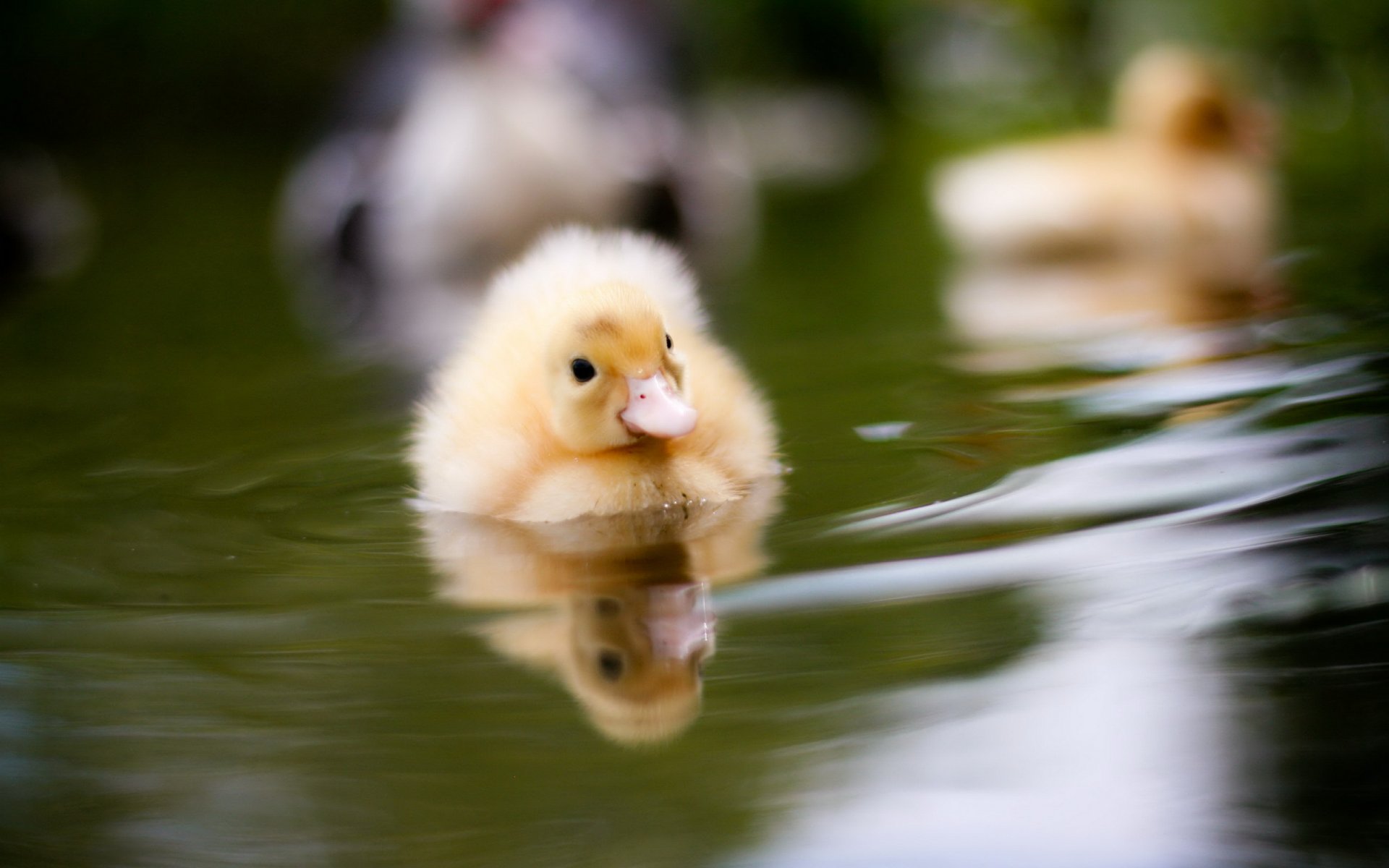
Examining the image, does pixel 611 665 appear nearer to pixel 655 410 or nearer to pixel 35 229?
pixel 655 410

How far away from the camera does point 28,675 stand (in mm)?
1254

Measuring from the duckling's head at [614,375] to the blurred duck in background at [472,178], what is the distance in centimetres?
157

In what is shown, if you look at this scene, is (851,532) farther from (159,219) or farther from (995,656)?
(159,219)

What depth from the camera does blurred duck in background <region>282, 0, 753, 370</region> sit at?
3.79 meters

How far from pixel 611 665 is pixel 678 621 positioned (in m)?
0.10

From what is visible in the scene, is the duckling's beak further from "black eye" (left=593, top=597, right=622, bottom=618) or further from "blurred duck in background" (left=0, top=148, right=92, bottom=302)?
"blurred duck in background" (left=0, top=148, right=92, bottom=302)

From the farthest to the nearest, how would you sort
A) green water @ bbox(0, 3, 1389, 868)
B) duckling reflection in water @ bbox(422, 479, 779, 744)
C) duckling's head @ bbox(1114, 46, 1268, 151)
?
duckling's head @ bbox(1114, 46, 1268, 151), duckling reflection in water @ bbox(422, 479, 779, 744), green water @ bbox(0, 3, 1389, 868)

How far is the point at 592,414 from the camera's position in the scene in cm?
161

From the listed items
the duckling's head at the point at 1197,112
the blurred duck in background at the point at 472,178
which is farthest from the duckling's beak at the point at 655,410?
the duckling's head at the point at 1197,112

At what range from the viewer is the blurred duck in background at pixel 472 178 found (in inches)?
149

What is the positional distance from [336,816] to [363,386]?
64.4 inches

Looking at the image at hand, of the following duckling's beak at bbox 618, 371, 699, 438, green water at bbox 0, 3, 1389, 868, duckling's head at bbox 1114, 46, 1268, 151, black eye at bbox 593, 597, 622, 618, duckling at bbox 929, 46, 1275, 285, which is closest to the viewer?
green water at bbox 0, 3, 1389, 868

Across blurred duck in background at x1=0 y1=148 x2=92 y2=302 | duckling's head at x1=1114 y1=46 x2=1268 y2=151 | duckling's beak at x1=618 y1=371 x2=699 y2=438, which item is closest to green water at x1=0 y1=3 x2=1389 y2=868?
duckling's beak at x1=618 y1=371 x2=699 y2=438

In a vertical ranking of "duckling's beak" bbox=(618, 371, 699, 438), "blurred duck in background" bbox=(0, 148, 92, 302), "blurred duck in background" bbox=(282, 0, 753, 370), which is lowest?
"duckling's beak" bbox=(618, 371, 699, 438)
